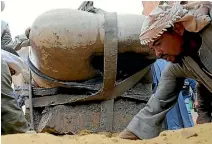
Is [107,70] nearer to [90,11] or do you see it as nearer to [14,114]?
[90,11]

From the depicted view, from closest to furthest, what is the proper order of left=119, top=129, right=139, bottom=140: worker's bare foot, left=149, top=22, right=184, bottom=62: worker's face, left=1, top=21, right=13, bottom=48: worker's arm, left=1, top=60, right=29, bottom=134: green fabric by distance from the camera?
1. left=149, top=22, right=184, bottom=62: worker's face
2. left=119, top=129, right=139, bottom=140: worker's bare foot
3. left=1, top=60, right=29, bottom=134: green fabric
4. left=1, top=21, right=13, bottom=48: worker's arm

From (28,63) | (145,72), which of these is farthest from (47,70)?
(145,72)

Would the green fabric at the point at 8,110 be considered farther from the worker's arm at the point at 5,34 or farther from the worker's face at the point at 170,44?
the worker's arm at the point at 5,34

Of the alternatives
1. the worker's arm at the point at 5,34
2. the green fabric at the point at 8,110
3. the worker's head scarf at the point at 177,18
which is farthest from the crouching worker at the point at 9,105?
the worker's arm at the point at 5,34

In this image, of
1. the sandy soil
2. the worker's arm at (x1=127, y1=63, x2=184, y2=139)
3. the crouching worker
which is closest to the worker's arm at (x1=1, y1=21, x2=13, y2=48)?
the crouching worker

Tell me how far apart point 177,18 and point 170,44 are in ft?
0.66

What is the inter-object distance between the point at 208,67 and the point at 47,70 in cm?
184

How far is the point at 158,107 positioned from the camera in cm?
338

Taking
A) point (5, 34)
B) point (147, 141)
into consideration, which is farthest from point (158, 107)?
point (5, 34)

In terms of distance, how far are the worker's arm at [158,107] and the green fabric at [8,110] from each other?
2.70 ft

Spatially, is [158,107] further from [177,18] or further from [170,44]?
[177,18]

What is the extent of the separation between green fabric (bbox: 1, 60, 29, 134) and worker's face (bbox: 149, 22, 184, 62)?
1.08m

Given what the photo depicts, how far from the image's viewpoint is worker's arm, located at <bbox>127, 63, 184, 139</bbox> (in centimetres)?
328

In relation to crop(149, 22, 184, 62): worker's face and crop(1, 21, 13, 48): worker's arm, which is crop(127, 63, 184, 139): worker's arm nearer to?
crop(149, 22, 184, 62): worker's face
